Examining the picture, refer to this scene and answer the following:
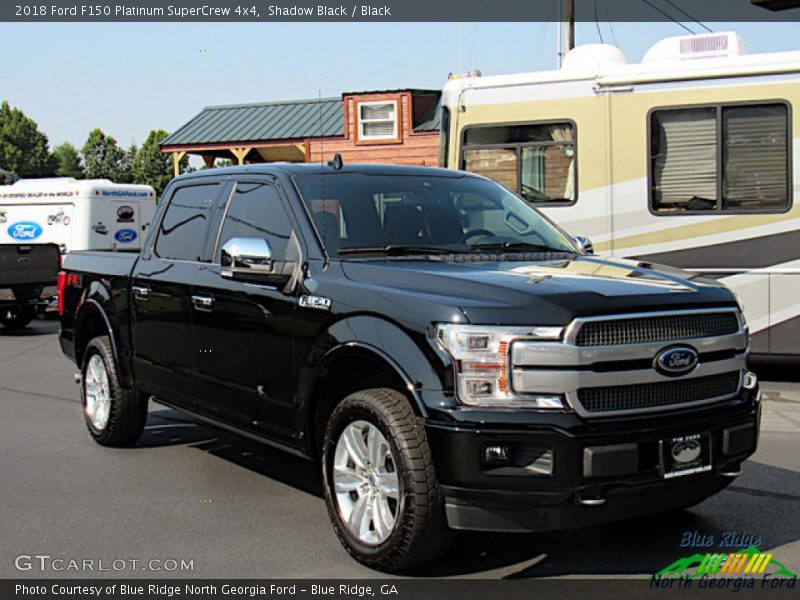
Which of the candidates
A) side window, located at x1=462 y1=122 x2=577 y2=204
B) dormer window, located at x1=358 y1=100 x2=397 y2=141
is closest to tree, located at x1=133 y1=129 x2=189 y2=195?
dormer window, located at x1=358 y1=100 x2=397 y2=141

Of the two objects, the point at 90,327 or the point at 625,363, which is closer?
the point at 625,363

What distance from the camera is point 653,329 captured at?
433 centimetres

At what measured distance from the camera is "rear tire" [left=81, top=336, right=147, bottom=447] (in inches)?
278

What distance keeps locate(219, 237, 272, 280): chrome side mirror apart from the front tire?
3.07 ft

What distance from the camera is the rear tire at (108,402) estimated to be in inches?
278

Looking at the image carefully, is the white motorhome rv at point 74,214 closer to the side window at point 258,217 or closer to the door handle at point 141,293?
the door handle at point 141,293

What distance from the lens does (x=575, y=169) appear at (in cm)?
1029

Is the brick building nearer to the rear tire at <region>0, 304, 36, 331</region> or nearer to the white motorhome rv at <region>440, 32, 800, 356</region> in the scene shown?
the rear tire at <region>0, 304, 36, 331</region>

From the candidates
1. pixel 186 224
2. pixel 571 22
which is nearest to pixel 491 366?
pixel 186 224

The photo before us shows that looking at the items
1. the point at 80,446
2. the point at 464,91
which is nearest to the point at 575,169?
the point at 464,91

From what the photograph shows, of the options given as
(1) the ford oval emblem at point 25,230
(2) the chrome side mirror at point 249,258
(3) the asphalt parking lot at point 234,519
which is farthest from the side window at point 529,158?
(1) the ford oval emblem at point 25,230

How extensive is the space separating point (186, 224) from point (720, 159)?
5.64 meters

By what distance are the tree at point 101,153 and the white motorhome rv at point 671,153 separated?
8513 cm

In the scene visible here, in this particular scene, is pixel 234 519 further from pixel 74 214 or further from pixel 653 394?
pixel 74 214
